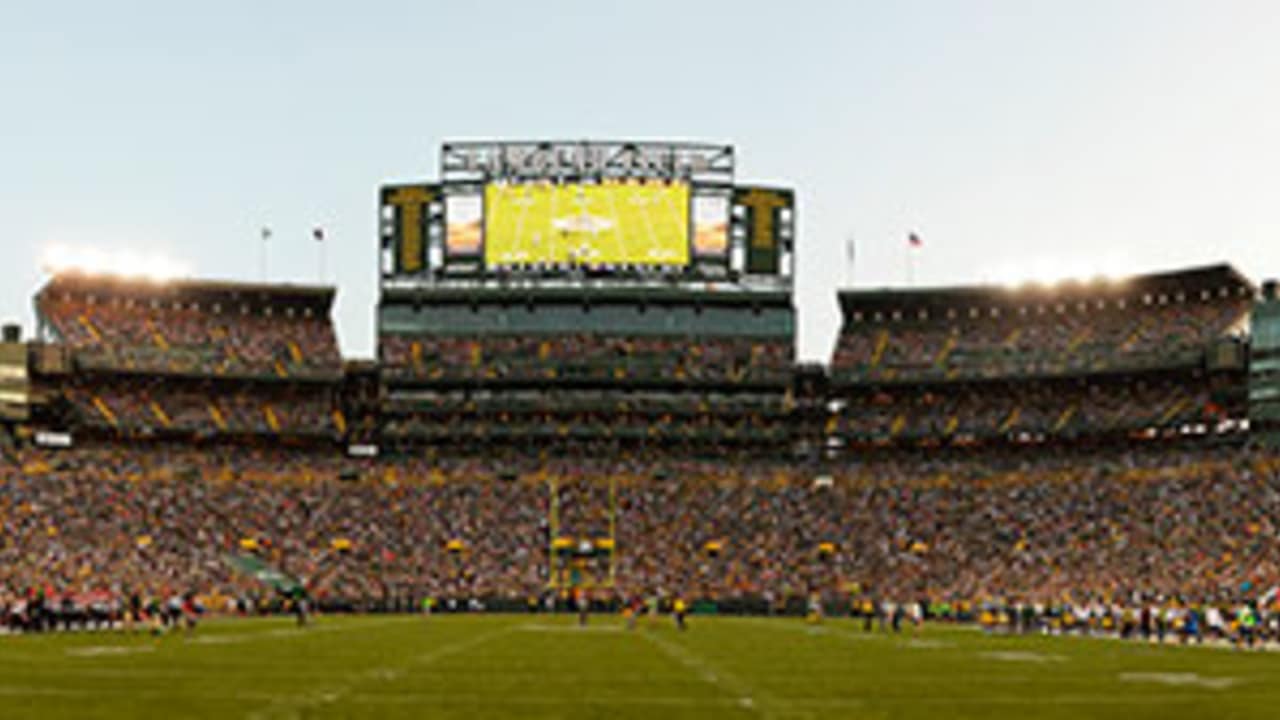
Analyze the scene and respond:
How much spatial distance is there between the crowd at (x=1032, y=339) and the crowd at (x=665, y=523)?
5.54m

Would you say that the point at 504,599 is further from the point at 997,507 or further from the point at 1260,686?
the point at 1260,686

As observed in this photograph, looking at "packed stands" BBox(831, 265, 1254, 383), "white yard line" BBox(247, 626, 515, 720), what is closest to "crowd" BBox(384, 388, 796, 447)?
"packed stands" BBox(831, 265, 1254, 383)

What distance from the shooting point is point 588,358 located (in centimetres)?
9994

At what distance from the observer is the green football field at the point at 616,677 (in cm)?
2180

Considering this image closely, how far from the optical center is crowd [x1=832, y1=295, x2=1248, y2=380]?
299 feet

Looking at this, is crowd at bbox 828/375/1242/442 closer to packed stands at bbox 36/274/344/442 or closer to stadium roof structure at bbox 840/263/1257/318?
stadium roof structure at bbox 840/263/1257/318

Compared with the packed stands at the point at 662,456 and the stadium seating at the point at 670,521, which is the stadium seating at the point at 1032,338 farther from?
the stadium seating at the point at 670,521

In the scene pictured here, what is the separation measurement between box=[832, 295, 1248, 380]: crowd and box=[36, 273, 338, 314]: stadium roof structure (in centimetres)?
3638

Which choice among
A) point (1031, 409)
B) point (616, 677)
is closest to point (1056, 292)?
point (1031, 409)

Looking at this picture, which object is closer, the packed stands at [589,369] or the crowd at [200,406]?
the crowd at [200,406]

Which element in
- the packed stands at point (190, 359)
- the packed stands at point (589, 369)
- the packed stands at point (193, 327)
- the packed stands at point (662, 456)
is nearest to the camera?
the packed stands at point (662, 456)

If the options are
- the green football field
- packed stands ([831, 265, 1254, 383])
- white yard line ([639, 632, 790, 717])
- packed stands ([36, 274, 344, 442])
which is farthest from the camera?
packed stands ([36, 274, 344, 442])

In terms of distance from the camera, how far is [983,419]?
95688mm

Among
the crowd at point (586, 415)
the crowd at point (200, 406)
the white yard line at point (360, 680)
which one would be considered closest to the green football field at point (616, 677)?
the white yard line at point (360, 680)
